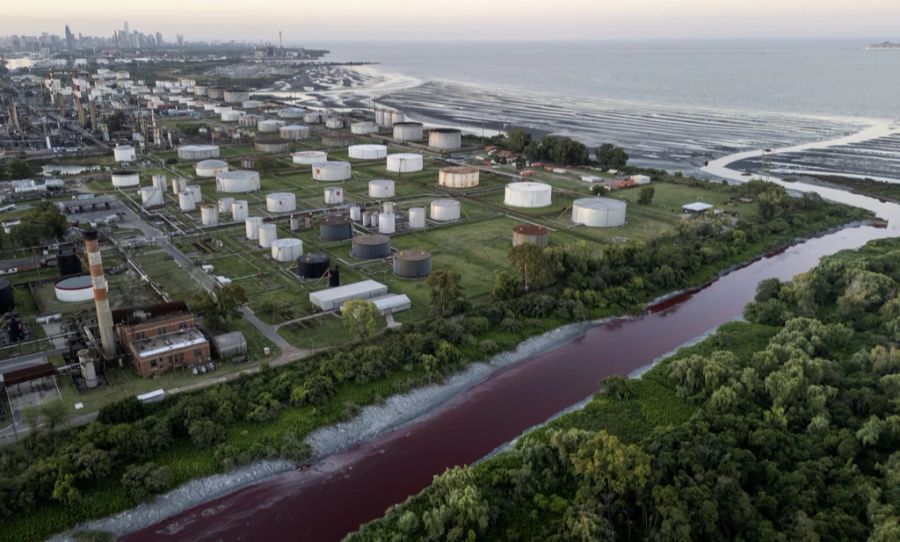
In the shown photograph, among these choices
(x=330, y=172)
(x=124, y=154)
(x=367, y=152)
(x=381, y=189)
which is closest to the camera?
(x=381, y=189)

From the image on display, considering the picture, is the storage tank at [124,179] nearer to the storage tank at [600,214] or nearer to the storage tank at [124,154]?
the storage tank at [124,154]

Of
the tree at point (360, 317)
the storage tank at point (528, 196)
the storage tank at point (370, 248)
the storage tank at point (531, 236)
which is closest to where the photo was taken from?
the tree at point (360, 317)

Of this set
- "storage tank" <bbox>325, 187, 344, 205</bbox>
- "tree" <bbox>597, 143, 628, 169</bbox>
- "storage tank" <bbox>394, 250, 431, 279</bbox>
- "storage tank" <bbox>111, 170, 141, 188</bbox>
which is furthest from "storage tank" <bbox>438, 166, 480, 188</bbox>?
"storage tank" <bbox>111, 170, 141, 188</bbox>

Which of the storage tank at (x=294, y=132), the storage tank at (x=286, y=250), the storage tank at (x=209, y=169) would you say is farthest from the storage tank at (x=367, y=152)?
the storage tank at (x=286, y=250)

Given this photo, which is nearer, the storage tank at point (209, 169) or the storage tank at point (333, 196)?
the storage tank at point (333, 196)

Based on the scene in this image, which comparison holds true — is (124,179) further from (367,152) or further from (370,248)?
(370,248)

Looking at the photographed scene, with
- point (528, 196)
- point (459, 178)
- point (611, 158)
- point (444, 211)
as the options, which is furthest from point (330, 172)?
point (611, 158)
